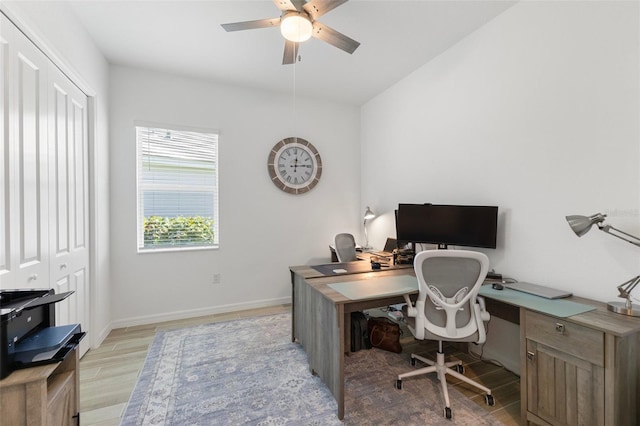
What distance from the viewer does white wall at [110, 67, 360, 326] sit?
310cm

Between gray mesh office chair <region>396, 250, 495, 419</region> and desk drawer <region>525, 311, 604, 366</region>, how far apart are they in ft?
0.96

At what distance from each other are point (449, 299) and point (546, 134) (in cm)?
143

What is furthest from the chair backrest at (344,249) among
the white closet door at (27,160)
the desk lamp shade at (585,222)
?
the white closet door at (27,160)

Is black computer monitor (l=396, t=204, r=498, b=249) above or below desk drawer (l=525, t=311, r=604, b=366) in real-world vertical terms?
above

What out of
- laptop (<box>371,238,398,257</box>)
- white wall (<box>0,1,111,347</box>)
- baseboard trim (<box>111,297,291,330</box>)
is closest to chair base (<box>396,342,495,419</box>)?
laptop (<box>371,238,398,257</box>)

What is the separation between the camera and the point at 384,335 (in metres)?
2.58

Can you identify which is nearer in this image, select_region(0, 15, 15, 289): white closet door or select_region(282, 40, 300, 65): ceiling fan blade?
select_region(0, 15, 15, 289): white closet door

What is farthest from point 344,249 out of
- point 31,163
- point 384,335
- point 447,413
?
point 31,163

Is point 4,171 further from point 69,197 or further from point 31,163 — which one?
point 69,197

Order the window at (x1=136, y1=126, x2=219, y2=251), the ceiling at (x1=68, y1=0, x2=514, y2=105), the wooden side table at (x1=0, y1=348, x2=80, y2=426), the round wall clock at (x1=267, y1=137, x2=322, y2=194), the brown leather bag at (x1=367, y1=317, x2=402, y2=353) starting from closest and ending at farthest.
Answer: the wooden side table at (x1=0, y1=348, x2=80, y2=426) < the ceiling at (x1=68, y1=0, x2=514, y2=105) < the brown leather bag at (x1=367, y1=317, x2=402, y2=353) < the window at (x1=136, y1=126, x2=219, y2=251) < the round wall clock at (x1=267, y1=137, x2=322, y2=194)

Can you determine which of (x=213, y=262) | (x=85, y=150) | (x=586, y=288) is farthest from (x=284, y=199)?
(x=586, y=288)

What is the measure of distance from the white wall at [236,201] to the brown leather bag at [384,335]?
5.10 feet

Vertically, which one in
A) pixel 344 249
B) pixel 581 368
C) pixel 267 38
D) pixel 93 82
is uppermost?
pixel 267 38

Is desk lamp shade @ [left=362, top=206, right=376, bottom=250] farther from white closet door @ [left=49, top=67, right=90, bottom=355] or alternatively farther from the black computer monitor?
white closet door @ [left=49, top=67, right=90, bottom=355]
